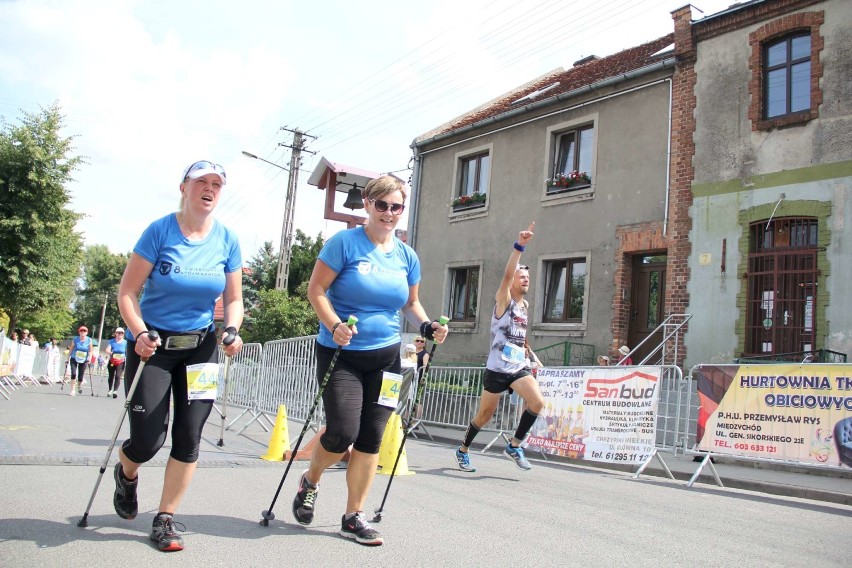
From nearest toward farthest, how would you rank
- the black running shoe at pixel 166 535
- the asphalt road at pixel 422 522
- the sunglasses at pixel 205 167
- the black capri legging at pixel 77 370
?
the black running shoe at pixel 166 535, the asphalt road at pixel 422 522, the sunglasses at pixel 205 167, the black capri legging at pixel 77 370

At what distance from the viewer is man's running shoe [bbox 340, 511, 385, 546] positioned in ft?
13.0

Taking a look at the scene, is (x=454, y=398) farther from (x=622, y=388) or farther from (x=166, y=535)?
(x=166, y=535)

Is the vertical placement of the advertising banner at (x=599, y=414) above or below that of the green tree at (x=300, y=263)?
below

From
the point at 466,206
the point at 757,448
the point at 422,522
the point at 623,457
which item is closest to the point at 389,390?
the point at 422,522

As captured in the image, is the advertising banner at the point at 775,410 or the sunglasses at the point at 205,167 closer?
the sunglasses at the point at 205,167

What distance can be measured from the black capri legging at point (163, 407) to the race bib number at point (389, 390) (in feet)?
3.07

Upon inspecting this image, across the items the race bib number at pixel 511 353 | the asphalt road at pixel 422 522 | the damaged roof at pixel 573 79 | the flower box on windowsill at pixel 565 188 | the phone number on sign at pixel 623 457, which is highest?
the damaged roof at pixel 573 79

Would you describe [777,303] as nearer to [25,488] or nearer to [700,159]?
[700,159]

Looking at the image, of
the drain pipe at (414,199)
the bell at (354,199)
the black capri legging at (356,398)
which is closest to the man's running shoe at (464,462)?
the black capri legging at (356,398)

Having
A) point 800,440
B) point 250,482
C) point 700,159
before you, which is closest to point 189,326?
point 250,482

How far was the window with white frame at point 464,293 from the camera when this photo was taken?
21297mm

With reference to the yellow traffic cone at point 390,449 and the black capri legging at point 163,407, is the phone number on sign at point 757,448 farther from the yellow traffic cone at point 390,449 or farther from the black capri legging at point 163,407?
the black capri legging at point 163,407

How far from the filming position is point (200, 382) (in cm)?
392

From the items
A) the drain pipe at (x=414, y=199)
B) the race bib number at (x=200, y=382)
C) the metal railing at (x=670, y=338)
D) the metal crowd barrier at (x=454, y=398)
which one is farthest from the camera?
the drain pipe at (x=414, y=199)
